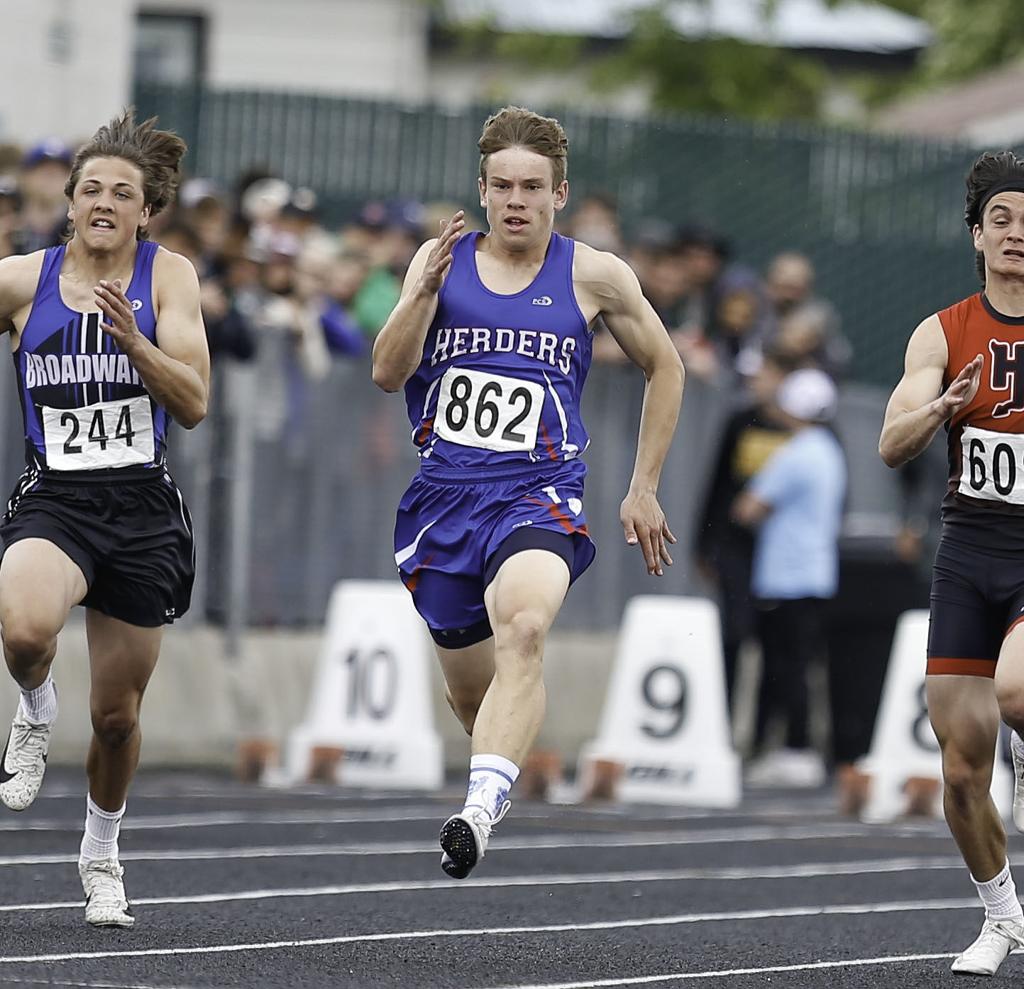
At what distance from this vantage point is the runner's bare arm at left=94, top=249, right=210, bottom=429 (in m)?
8.33

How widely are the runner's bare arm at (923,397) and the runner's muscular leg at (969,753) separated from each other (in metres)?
0.73

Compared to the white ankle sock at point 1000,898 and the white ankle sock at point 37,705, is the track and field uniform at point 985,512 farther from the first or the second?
the white ankle sock at point 37,705

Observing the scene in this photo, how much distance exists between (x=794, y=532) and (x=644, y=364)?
26.2ft

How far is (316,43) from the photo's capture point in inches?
1398

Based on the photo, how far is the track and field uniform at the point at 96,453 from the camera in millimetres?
8602

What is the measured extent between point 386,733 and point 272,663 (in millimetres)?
1218

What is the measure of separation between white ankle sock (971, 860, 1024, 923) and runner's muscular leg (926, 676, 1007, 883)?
0.14ft

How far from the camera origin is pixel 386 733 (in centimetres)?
1521

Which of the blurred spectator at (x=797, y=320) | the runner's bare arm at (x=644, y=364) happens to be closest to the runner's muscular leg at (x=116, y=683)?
the runner's bare arm at (x=644, y=364)

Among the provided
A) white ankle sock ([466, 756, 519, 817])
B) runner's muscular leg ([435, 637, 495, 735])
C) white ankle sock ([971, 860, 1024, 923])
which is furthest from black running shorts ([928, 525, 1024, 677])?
runner's muscular leg ([435, 637, 495, 735])

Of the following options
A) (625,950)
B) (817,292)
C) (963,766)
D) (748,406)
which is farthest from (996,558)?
(817,292)

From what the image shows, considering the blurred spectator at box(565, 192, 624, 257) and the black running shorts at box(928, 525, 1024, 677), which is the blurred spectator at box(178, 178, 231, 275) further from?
the black running shorts at box(928, 525, 1024, 677)

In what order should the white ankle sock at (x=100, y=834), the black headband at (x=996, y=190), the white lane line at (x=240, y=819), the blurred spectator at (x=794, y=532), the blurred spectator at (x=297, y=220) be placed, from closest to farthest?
the black headband at (x=996, y=190) → the white ankle sock at (x=100, y=834) → the white lane line at (x=240, y=819) → the blurred spectator at (x=297, y=220) → the blurred spectator at (x=794, y=532)

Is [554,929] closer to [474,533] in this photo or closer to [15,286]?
[474,533]
